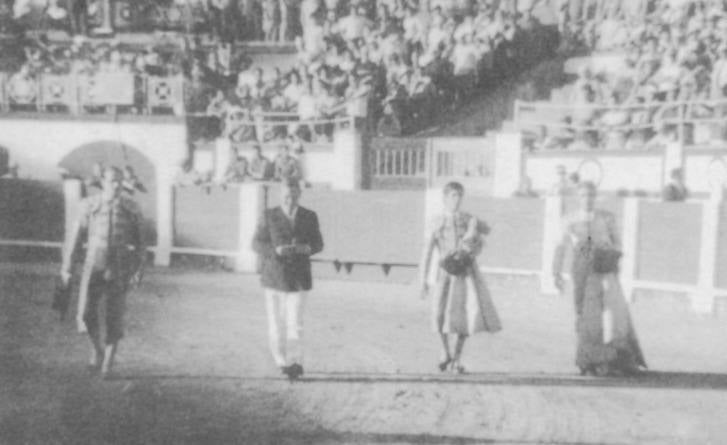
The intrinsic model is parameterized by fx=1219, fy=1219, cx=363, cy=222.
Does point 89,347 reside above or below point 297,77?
below

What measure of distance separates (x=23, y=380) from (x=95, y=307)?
1.72ft

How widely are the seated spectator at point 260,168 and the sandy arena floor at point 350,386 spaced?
3922 mm

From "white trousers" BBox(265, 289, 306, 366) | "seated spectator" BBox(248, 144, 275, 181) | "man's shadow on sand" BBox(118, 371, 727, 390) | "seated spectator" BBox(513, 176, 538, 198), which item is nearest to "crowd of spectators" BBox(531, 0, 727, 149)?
"seated spectator" BBox(513, 176, 538, 198)

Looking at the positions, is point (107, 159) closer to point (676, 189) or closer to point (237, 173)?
point (237, 173)

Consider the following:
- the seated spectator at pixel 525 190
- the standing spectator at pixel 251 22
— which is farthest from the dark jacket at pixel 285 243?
the standing spectator at pixel 251 22

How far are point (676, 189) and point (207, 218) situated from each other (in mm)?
5599

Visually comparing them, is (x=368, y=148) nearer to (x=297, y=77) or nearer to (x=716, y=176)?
(x=297, y=77)

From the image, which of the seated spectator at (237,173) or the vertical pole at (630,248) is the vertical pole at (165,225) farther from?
the vertical pole at (630,248)

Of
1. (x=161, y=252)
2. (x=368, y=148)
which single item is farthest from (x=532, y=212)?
(x=161, y=252)

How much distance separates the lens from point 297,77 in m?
15.3

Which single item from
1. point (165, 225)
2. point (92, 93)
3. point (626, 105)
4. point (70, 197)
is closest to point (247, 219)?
point (165, 225)

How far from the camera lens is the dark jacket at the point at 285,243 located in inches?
249

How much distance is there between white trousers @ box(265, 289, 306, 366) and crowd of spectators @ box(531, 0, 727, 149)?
20.4 ft

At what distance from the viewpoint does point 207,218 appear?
45.6 feet
